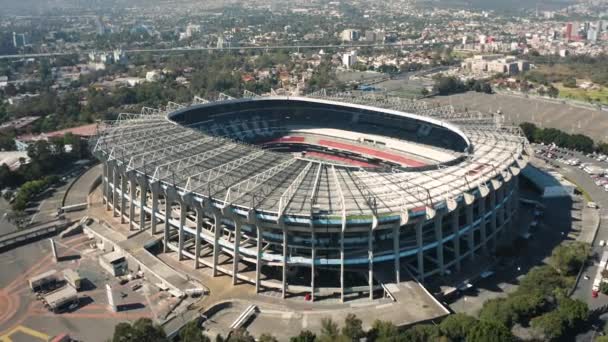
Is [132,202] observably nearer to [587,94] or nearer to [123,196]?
[123,196]

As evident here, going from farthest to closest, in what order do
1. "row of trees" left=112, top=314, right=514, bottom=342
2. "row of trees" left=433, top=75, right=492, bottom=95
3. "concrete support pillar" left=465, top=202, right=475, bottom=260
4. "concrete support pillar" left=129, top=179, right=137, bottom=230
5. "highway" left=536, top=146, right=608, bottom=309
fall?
"row of trees" left=433, top=75, right=492, bottom=95
"concrete support pillar" left=129, top=179, right=137, bottom=230
"concrete support pillar" left=465, top=202, right=475, bottom=260
"highway" left=536, top=146, right=608, bottom=309
"row of trees" left=112, top=314, right=514, bottom=342

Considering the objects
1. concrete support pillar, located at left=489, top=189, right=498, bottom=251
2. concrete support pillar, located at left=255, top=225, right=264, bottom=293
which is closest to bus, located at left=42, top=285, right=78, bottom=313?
concrete support pillar, located at left=255, top=225, right=264, bottom=293

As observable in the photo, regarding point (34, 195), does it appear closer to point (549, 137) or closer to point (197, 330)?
point (197, 330)

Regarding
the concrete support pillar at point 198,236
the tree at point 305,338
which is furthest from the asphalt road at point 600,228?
the concrete support pillar at point 198,236

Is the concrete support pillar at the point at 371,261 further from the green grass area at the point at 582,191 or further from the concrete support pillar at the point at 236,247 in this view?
the green grass area at the point at 582,191

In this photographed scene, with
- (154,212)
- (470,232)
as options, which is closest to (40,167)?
Result: (154,212)

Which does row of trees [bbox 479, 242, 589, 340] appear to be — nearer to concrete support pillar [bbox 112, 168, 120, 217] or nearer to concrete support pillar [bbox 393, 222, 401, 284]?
concrete support pillar [bbox 393, 222, 401, 284]
